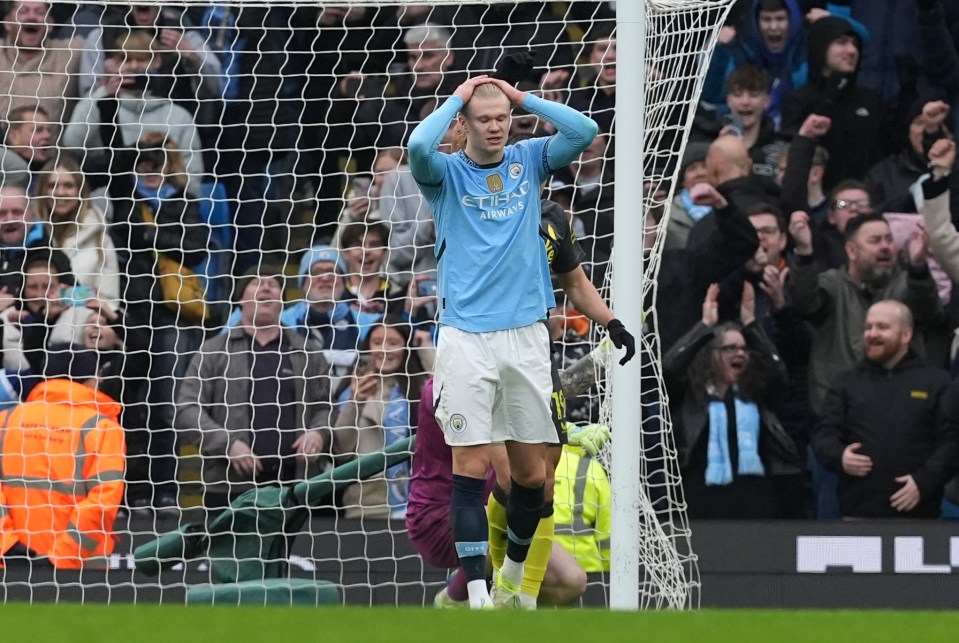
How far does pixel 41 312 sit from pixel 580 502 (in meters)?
3.04

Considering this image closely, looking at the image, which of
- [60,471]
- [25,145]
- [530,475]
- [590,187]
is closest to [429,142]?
[530,475]

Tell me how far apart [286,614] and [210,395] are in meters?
4.83

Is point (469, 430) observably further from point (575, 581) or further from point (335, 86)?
point (335, 86)

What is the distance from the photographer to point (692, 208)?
8961 mm

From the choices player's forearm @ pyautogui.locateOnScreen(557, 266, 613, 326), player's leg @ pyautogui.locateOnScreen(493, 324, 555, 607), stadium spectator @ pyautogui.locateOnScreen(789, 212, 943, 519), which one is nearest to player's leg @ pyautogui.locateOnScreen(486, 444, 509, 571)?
player's leg @ pyautogui.locateOnScreen(493, 324, 555, 607)

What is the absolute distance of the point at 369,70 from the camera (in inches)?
376

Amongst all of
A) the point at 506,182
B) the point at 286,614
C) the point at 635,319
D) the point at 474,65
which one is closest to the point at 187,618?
the point at 286,614

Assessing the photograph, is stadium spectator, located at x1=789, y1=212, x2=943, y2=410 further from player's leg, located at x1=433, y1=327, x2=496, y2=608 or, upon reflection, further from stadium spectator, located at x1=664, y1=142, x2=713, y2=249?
player's leg, located at x1=433, y1=327, x2=496, y2=608

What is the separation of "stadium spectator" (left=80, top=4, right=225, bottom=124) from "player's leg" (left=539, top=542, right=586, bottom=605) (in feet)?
12.4

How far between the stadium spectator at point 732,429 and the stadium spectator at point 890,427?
27 cm

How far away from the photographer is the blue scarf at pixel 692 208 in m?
8.91

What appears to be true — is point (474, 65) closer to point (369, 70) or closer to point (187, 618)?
point (369, 70)

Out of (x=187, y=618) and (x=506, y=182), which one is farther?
(x=506, y=182)

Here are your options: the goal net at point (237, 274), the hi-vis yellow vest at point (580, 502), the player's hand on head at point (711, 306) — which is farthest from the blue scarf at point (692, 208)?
the hi-vis yellow vest at point (580, 502)
